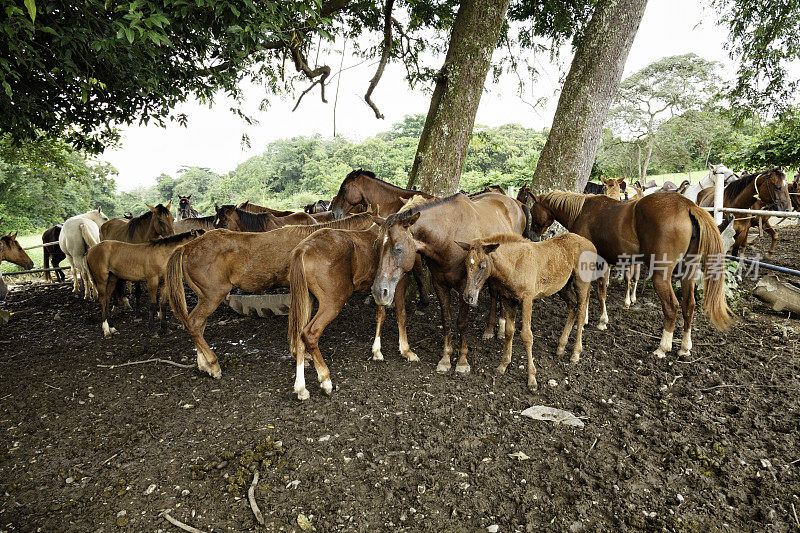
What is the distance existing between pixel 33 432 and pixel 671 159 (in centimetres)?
3802

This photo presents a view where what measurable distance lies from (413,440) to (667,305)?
336cm

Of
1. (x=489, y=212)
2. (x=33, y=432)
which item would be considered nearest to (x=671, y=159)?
(x=489, y=212)

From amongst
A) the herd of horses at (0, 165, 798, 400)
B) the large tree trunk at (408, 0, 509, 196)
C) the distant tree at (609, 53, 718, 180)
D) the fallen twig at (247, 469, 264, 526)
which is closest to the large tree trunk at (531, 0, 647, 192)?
the herd of horses at (0, 165, 798, 400)

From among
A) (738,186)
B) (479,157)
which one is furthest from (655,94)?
(738,186)

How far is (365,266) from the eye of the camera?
400 centimetres

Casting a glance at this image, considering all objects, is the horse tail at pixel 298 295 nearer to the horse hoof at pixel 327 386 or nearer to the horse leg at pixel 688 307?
the horse hoof at pixel 327 386

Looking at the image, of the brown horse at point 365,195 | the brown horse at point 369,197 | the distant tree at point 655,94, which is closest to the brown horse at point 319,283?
the brown horse at point 369,197

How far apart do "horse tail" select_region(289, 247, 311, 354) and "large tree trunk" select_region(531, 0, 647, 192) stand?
16.2 feet

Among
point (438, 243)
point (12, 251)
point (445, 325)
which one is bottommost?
point (12, 251)

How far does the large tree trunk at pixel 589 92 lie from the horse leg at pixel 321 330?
4824 mm

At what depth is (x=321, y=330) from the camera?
12.3 feet

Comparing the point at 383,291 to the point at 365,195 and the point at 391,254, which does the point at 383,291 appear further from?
the point at 365,195

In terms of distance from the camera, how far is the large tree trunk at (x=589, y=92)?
6379mm

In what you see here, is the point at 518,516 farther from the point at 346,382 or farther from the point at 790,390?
the point at 790,390
